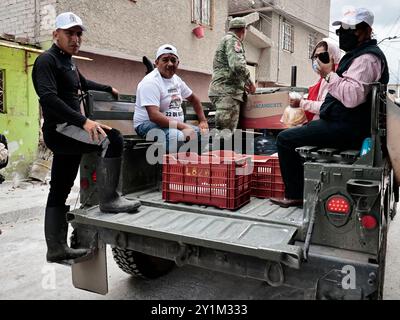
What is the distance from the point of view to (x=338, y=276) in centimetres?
210

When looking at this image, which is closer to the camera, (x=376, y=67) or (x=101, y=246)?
(x=376, y=67)

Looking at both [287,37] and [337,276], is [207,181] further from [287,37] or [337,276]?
[287,37]

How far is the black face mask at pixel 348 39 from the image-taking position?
2.70 m

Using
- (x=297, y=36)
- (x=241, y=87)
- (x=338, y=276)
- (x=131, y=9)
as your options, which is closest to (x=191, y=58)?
(x=131, y=9)

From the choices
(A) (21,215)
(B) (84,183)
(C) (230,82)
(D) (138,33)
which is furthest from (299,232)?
(D) (138,33)

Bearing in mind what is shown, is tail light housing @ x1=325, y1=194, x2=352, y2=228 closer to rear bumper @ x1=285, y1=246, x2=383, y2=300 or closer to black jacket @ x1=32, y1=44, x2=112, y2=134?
rear bumper @ x1=285, y1=246, x2=383, y2=300

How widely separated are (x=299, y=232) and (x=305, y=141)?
75 cm

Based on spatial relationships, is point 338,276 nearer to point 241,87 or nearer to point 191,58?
point 241,87

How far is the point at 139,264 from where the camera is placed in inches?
138

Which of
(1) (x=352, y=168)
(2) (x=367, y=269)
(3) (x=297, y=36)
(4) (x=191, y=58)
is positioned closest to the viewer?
(2) (x=367, y=269)

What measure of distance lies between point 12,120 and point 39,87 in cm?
577

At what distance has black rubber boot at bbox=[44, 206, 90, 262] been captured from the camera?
2.89 m

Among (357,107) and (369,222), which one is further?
(357,107)

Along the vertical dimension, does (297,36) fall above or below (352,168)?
above
